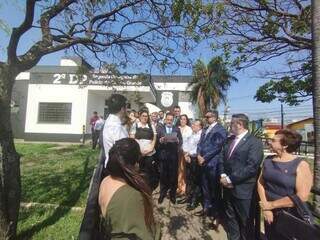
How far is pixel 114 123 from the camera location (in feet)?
16.4

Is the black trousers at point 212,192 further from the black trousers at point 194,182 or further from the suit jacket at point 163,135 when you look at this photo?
the suit jacket at point 163,135

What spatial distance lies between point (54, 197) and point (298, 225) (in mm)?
6505

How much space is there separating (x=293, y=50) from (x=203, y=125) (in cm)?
248

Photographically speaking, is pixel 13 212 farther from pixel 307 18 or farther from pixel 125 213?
pixel 307 18

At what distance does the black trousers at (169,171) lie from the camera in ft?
25.8

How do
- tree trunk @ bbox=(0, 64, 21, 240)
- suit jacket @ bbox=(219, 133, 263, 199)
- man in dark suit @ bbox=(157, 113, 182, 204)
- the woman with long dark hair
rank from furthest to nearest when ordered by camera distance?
man in dark suit @ bbox=(157, 113, 182, 204), tree trunk @ bbox=(0, 64, 21, 240), suit jacket @ bbox=(219, 133, 263, 199), the woman with long dark hair

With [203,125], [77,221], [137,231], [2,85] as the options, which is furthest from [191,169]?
[137,231]

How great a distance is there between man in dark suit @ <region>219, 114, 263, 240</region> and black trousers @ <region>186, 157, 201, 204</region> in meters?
1.98

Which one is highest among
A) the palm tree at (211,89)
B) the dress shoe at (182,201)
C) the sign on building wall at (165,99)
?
the palm tree at (211,89)

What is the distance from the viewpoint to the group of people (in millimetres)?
2707

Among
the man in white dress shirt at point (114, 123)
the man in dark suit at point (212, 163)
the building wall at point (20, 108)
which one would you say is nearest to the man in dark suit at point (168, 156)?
the man in dark suit at point (212, 163)

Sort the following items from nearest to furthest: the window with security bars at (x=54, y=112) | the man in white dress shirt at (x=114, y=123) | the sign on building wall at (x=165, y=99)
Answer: the man in white dress shirt at (x=114, y=123) → the window with security bars at (x=54, y=112) → the sign on building wall at (x=165, y=99)

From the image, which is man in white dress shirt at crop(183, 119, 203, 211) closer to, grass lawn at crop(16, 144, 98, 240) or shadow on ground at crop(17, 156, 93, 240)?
grass lawn at crop(16, 144, 98, 240)

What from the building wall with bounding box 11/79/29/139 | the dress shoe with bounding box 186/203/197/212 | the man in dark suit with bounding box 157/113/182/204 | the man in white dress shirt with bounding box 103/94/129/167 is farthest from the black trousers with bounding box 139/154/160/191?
the building wall with bounding box 11/79/29/139
